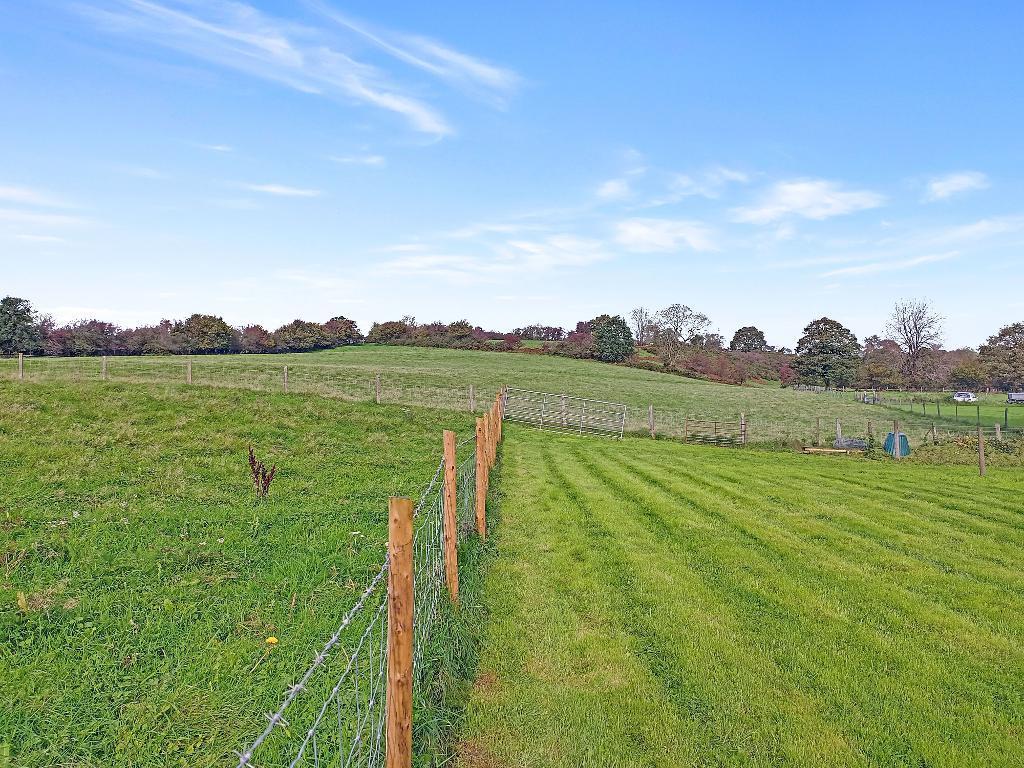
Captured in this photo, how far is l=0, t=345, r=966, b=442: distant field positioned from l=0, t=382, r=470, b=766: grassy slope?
41.2 feet

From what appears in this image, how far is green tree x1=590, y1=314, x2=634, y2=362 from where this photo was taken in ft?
263

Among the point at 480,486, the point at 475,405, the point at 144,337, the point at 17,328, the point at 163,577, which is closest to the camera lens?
the point at 163,577

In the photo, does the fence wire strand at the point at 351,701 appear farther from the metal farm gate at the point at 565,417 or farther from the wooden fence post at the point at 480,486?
the metal farm gate at the point at 565,417

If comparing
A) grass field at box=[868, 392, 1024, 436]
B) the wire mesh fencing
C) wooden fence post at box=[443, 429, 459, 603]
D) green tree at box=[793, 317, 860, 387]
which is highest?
green tree at box=[793, 317, 860, 387]

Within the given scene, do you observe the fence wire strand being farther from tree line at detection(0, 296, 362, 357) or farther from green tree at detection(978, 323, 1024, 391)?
green tree at detection(978, 323, 1024, 391)

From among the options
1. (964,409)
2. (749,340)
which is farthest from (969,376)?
Answer: (749,340)

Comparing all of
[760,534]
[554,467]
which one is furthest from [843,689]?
[554,467]

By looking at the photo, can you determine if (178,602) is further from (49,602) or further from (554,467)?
(554,467)

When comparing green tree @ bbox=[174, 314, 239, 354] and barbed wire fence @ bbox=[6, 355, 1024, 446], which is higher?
green tree @ bbox=[174, 314, 239, 354]

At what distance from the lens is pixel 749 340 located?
134m

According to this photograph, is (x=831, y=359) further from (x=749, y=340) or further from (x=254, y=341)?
(x=254, y=341)

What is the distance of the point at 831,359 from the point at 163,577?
87.1m

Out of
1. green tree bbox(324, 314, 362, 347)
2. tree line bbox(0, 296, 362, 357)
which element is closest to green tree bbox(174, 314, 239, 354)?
tree line bbox(0, 296, 362, 357)

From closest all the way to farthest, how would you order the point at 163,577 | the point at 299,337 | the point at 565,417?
1. the point at 163,577
2. the point at 565,417
3. the point at 299,337
